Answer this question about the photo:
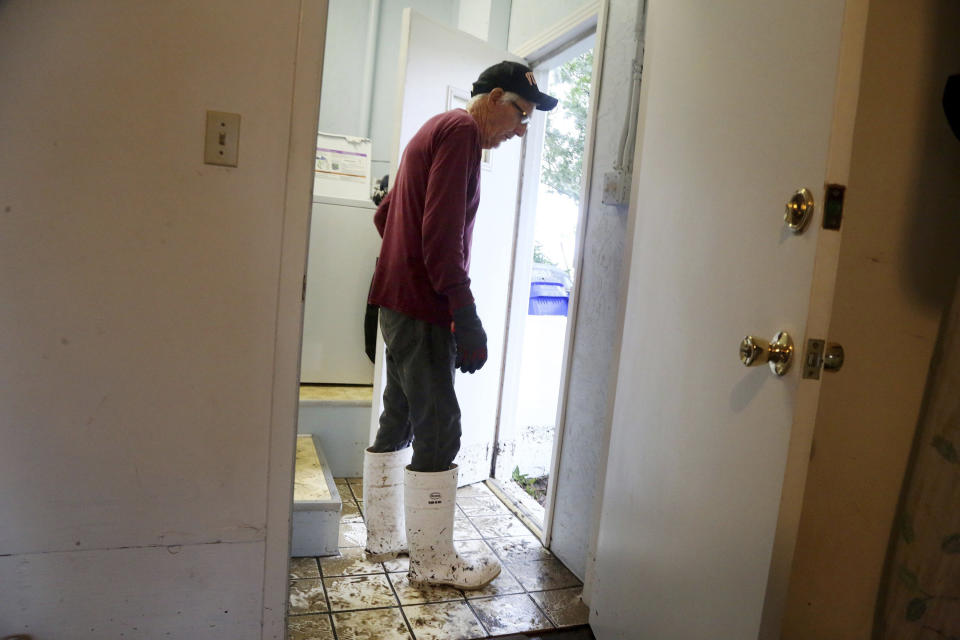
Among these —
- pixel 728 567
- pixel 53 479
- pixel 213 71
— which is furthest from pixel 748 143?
pixel 53 479

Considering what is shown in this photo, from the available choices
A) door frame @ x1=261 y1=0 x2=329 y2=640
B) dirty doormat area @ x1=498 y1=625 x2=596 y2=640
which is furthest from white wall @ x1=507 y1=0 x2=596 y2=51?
dirty doormat area @ x1=498 y1=625 x2=596 y2=640

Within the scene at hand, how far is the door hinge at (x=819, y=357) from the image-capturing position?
3.26 ft

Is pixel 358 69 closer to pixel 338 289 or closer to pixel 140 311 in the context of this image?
pixel 338 289

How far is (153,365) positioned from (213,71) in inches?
22.5

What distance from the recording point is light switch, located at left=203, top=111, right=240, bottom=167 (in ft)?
4.07

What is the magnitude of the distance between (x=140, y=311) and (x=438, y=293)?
2.68 ft

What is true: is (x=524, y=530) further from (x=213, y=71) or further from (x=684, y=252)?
(x=213, y=71)

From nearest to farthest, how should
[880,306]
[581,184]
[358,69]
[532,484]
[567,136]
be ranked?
[880,306] < [581,184] < [532,484] < [358,69] < [567,136]

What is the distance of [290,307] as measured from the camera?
1320 millimetres

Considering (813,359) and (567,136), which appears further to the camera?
(567,136)

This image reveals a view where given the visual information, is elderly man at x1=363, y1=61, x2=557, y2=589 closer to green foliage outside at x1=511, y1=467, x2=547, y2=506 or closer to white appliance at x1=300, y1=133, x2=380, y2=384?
white appliance at x1=300, y1=133, x2=380, y2=384

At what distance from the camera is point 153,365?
127 cm

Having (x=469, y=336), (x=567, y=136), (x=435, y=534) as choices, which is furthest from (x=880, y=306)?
(x=567, y=136)

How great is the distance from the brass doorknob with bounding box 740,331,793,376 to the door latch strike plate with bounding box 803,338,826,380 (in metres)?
0.04
